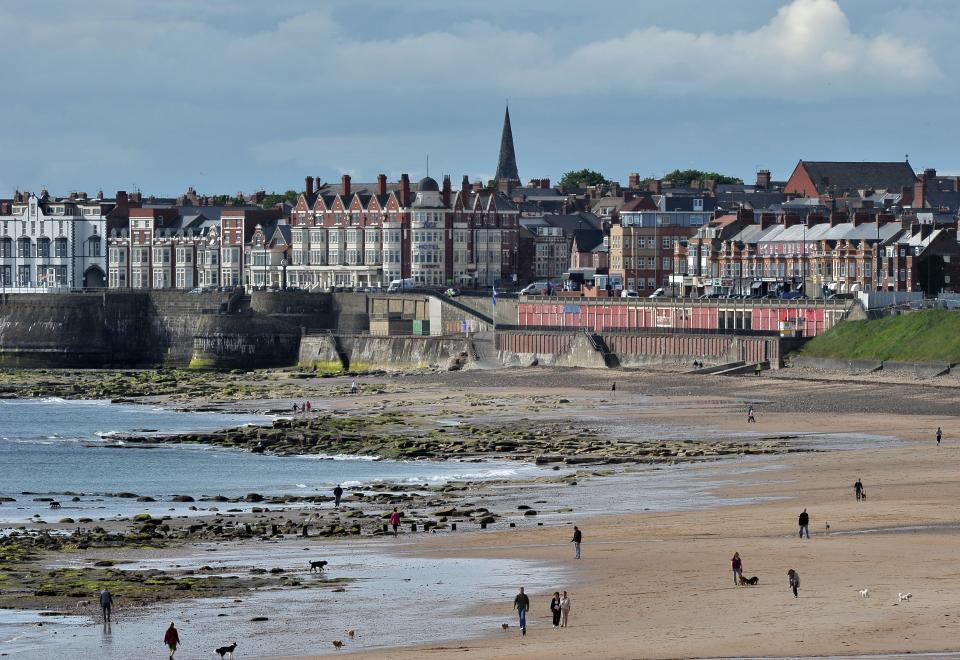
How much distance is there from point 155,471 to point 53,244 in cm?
10948

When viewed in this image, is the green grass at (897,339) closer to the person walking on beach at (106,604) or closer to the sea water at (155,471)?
the sea water at (155,471)

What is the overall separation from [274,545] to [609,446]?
24.3m

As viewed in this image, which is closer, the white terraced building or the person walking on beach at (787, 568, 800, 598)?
the person walking on beach at (787, 568, 800, 598)

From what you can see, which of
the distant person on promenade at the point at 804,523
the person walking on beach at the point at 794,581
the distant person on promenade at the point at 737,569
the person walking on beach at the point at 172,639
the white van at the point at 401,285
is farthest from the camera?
the white van at the point at 401,285

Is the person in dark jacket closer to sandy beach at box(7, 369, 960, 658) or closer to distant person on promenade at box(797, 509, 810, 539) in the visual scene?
sandy beach at box(7, 369, 960, 658)

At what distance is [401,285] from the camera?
140 meters

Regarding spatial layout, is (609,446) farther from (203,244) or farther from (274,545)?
(203,244)

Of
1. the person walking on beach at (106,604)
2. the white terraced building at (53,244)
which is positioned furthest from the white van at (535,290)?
the person walking on beach at (106,604)

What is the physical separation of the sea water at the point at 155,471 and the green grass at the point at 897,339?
1271 inches

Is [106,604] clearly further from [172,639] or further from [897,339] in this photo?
[897,339]

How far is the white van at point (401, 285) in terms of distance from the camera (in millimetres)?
135625

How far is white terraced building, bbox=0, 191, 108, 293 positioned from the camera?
565ft

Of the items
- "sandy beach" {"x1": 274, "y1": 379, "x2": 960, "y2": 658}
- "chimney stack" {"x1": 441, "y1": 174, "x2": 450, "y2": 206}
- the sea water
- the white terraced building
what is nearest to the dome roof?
"chimney stack" {"x1": 441, "y1": 174, "x2": 450, "y2": 206}

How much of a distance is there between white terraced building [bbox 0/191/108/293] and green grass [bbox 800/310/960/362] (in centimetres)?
9294
